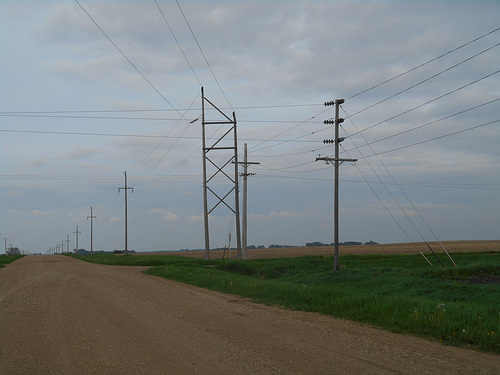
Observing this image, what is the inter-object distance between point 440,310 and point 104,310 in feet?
29.4

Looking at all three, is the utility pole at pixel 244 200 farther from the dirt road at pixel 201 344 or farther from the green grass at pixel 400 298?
the dirt road at pixel 201 344

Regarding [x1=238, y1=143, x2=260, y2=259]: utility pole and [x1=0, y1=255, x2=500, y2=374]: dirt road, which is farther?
[x1=238, y1=143, x2=260, y2=259]: utility pole

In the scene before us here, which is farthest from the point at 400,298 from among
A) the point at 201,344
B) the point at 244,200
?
the point at 244,200

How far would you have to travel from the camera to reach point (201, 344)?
885cm

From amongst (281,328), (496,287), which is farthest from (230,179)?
(281,328)

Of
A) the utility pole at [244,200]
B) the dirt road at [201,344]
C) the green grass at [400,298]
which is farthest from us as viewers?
the utility pole at [244,200]

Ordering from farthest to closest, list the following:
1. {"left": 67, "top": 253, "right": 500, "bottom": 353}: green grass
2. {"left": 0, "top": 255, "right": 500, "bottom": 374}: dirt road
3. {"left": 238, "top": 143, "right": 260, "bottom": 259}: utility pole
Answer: {"left": 238, "top": 143, "right": 260, "bottom": 259}: utility pole
{"left": 67, "top": 253, "right": 500, "bottom": 353}: green grass
{"left": 0, "top": 255, "right": 500, "bottom": 374}: dirt road

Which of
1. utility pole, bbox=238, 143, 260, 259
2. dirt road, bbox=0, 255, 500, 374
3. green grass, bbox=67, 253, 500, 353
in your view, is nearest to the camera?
dirt road, bbox=0, 255, 500, 374

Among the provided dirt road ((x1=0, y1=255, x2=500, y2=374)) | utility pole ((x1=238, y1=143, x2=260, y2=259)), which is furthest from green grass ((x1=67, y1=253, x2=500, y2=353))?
utility pole ((x1=238, y1=143, x2=260, y2=259))

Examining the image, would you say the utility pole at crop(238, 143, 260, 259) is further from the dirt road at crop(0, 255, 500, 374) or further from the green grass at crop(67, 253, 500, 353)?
the dirt road at crop(0, 255, 500, 374)

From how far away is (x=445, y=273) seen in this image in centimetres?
2131

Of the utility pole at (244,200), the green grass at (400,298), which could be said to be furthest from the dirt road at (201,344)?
the utility pole at (244,200)

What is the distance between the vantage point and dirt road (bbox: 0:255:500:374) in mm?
7320

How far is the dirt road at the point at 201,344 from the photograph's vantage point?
7.32 meters
